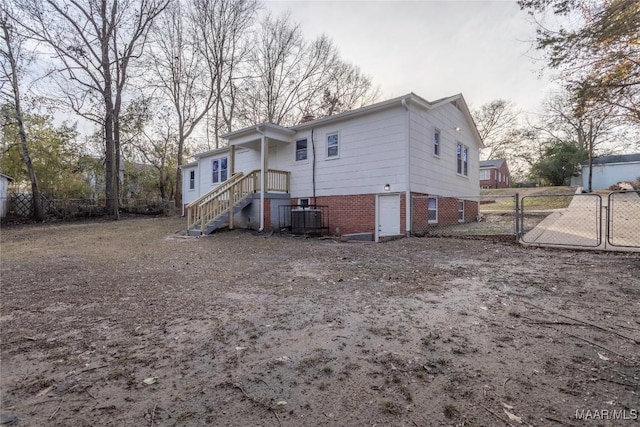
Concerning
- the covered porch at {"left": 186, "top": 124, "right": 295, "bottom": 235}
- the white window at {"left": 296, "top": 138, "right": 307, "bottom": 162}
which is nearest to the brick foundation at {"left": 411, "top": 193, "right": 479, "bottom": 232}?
the white window at {"left": 296, "top": 138, "right": 307, "bottom": 162}

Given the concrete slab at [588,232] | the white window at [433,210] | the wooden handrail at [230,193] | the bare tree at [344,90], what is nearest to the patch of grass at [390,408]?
the concrete slab at [588,232]

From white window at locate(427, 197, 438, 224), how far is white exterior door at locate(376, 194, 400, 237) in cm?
191

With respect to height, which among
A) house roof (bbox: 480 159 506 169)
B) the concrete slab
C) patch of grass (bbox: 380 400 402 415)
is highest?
house roof (bbox: 480 159 506 169)

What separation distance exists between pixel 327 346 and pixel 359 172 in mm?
8960

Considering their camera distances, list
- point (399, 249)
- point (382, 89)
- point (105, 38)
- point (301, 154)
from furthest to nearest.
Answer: point (382, 89)
point (105, 38)
point (301, 154)
point (399, 249)

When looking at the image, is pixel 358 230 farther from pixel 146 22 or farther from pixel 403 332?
pixel 146 22

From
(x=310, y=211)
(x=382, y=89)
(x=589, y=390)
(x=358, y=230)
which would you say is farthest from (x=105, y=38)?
(x=589, y=390)

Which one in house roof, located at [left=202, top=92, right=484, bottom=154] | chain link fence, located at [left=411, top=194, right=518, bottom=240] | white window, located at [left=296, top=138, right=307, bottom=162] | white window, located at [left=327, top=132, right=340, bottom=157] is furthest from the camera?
white window, located at [left=296, top=138, right=307, bottom=162]

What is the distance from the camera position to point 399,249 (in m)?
8.09

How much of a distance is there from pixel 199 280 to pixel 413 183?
292 inches

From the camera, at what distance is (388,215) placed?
416 inches

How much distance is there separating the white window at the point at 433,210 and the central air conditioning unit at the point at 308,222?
4.12m

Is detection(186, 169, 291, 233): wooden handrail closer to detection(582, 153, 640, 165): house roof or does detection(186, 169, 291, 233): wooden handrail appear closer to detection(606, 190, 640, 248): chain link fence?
detection(606, 190, 640, 248): chain link fence

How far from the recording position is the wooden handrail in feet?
38.2
